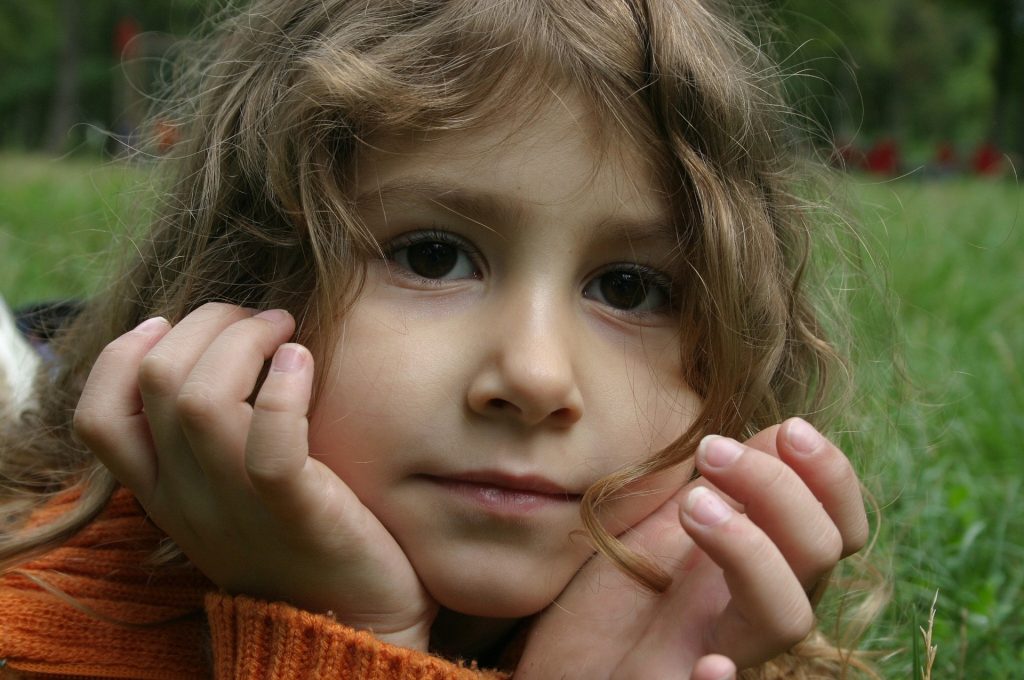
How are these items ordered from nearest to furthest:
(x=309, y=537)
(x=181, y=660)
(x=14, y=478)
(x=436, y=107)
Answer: (x=309, y=537), (x=436, y=107), (x=181, y=660), (x=14, y=478)

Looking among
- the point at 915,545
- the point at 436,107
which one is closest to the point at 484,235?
the point at 436,107

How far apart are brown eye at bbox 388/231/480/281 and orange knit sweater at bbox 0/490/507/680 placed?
54 cm

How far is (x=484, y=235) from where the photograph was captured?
60.0 inches

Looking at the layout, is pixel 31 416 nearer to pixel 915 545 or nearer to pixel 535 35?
pixel 535 35

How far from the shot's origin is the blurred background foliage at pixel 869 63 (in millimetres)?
23406

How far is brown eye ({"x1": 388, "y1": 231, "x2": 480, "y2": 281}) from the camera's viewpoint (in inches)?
61.3

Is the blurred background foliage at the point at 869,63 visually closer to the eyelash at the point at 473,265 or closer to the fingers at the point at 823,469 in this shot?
the eyelash at the point at 473,265

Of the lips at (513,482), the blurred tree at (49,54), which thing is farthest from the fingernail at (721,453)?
the blurred tree at (49,54)

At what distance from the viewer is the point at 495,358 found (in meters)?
1.43

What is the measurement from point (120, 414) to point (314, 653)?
1.45 ft

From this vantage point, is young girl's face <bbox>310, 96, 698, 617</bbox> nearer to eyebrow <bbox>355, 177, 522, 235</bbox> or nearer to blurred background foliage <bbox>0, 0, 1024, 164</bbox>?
eyebrow <bbox>355, 177, 522, 235</bbox>

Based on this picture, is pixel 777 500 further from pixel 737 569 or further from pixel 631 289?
pixel 631 289

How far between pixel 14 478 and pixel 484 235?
3.85 feet

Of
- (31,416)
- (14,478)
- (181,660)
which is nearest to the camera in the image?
(181,660)
